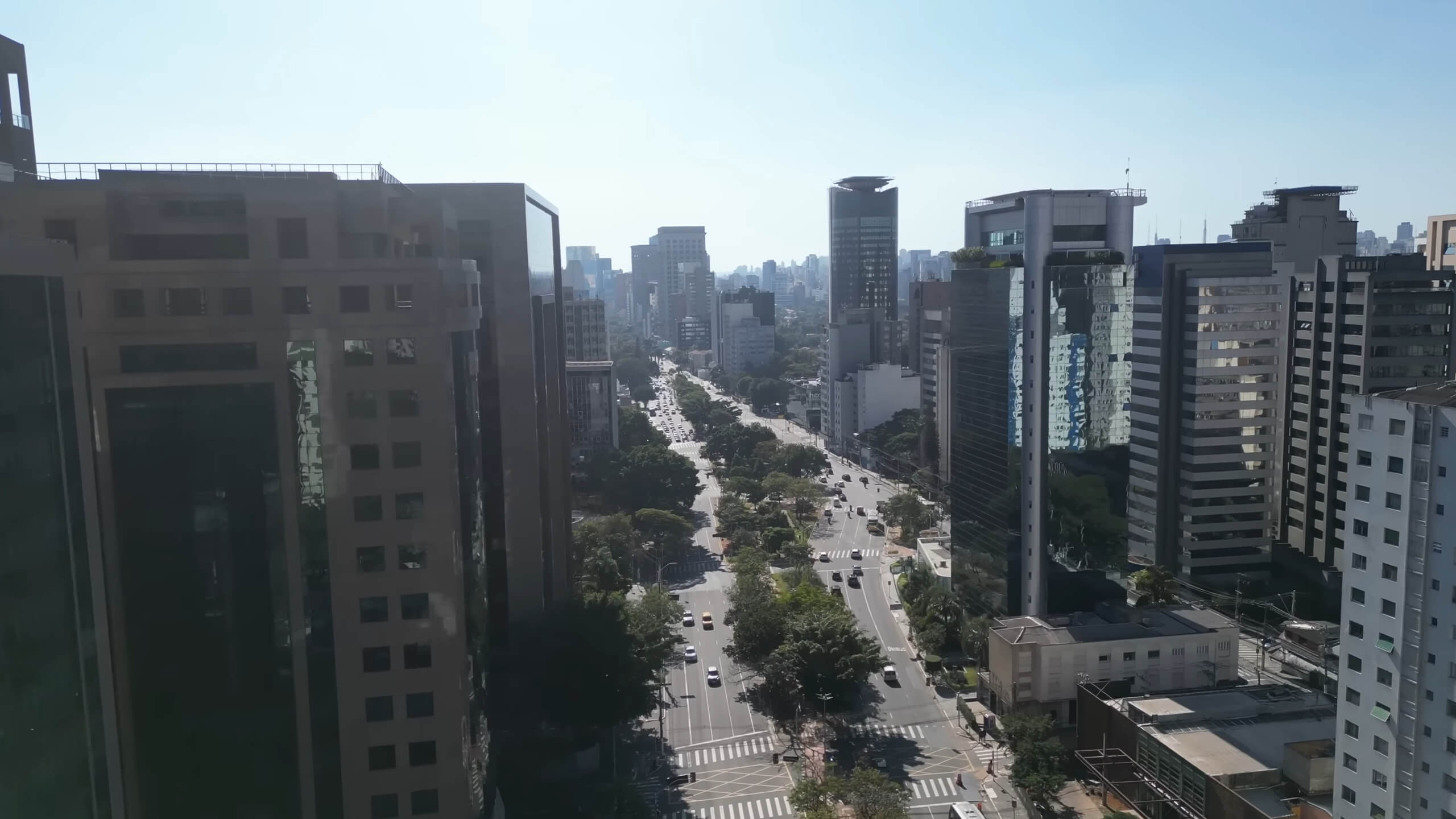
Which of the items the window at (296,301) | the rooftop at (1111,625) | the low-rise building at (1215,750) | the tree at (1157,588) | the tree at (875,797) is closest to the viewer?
the window at (296,301)

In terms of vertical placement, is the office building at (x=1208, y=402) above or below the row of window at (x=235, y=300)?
below

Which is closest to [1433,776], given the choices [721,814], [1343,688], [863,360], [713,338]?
[1343,688]

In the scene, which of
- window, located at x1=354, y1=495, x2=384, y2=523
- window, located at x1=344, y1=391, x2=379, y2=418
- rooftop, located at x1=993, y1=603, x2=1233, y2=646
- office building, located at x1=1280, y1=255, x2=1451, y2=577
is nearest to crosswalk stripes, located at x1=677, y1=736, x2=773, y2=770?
rooftop, located at x1=993, y1=603, x2=1233, y2=646

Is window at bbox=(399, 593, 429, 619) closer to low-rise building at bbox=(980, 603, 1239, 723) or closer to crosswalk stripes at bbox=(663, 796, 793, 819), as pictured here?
crosswalk stripes at bbox=(663, 796, 793, 819)

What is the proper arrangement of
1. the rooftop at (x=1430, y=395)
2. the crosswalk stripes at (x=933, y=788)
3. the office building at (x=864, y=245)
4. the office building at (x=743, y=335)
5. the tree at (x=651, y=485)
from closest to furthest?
the rooftop at (x=1430, y=395)
the crosswalk stripes at (x=933, y=788)
the tree at (x=651, y=485)
the office building at (x=864, y=245)
the office building at (x=743, y=335)

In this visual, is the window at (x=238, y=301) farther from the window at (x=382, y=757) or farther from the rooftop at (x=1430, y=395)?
the rooftop at (x=1430, y=395)

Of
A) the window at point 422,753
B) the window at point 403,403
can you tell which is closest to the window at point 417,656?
the window at point 422,753

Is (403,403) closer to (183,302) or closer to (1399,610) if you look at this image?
(183,302)

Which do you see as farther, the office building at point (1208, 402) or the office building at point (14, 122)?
the office building at point (1208, 402)
